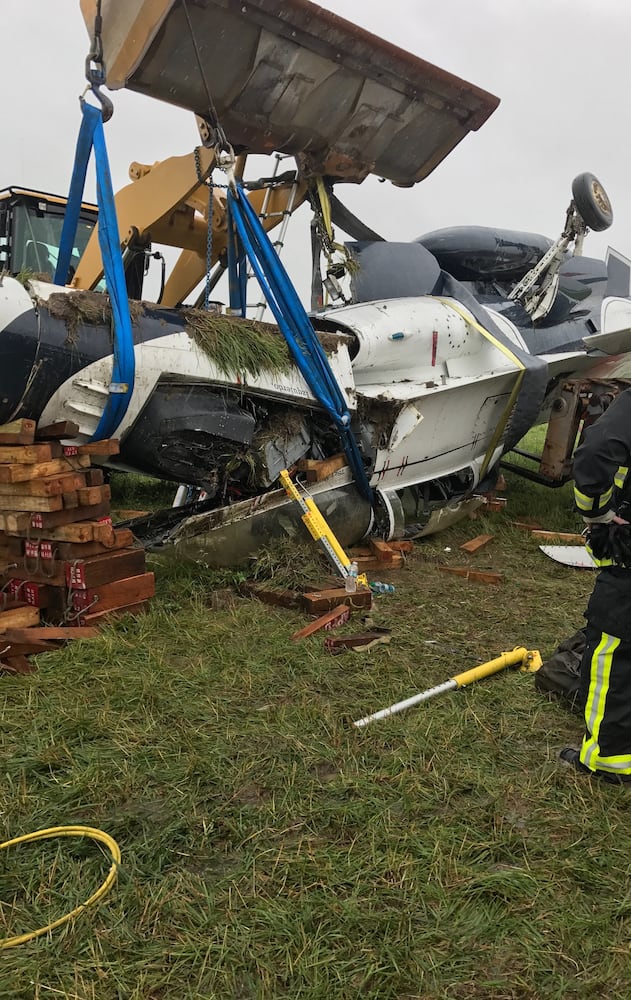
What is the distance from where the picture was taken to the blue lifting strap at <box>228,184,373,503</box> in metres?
4.91

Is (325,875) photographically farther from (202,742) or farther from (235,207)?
(235,207)

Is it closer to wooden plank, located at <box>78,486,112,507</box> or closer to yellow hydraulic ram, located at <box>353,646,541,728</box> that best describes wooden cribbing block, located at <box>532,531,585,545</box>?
yellow hydraulic ram, located at <box>353,646,541,728</box>

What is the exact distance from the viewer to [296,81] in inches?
206

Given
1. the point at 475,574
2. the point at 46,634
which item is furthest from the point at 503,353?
the point at 46,634

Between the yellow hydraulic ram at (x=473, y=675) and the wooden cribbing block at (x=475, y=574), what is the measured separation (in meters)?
1.30

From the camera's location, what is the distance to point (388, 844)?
86.4 inches

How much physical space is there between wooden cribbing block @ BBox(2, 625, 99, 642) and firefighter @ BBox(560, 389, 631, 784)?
2394 mm

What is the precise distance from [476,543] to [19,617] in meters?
3.71

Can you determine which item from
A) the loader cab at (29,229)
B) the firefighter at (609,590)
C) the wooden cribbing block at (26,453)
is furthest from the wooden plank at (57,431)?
the loader cab at (29,229)

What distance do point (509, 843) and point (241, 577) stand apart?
2753 mm

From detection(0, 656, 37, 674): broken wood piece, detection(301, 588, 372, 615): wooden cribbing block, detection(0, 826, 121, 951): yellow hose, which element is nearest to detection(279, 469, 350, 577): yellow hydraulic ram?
detection(301, 588, 372, 615): wooden cribbing block

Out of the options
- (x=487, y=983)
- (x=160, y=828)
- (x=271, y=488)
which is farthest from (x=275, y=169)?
(x=487, y=983)

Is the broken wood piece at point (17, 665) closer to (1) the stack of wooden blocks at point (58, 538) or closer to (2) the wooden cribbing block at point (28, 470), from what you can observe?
(1) the stack of wooden blocks at point (58, 538)

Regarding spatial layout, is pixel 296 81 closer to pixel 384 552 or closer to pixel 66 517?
pixel 384 552
